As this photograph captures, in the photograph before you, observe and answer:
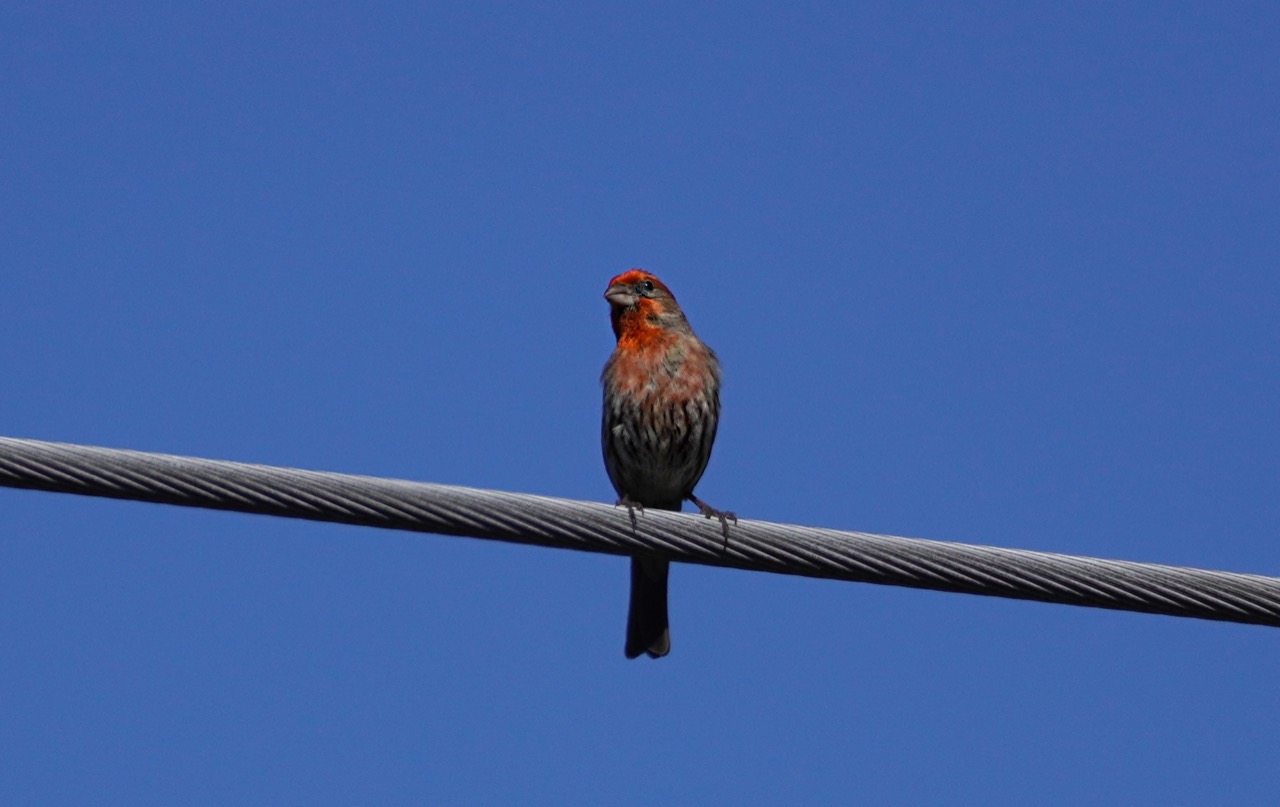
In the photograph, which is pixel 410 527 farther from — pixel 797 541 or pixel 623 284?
pixel 623 284

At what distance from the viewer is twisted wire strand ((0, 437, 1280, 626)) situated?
4426 millimetres

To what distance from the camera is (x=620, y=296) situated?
9.76 m

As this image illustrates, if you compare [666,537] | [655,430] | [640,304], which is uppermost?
[640,304]

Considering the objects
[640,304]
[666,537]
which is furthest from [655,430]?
[666,537]

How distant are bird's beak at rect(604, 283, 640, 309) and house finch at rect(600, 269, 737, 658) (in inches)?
13.1

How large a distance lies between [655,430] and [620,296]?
1172 millimetres

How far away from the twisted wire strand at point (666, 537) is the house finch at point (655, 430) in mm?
3821

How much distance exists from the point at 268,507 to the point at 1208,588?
9.05 feet

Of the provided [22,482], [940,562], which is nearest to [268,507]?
[22,482]

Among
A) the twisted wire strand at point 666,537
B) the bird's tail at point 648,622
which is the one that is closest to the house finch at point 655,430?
the bird's tail at point 648,622

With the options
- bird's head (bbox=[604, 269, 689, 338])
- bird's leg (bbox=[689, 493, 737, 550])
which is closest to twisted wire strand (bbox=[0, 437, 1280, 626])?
bird's leg (bbox=[689, 493, 737, 550])

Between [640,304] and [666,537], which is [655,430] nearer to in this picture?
[640,304]

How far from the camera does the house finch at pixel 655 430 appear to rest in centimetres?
887

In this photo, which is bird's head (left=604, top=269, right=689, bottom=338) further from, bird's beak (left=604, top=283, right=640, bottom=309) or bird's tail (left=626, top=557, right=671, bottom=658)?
bird's tail (left=626, top=557, right=671, bottom=658)
